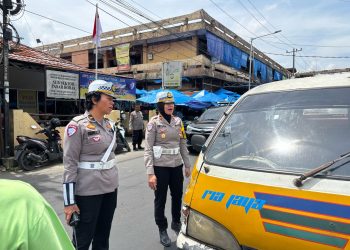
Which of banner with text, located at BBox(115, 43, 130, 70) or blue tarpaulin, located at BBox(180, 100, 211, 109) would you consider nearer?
blue tarpaulin, located at BBox(180, 100, 211, 109)

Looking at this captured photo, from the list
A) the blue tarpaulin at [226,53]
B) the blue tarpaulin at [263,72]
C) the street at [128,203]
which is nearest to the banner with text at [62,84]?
the street at [128,203]

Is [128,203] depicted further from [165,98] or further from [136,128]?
[136,128]

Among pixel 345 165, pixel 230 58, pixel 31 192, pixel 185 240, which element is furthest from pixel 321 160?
pixel 230 58

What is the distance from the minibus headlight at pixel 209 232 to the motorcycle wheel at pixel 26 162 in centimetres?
735

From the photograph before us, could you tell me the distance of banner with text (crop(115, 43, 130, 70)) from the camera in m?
27.1

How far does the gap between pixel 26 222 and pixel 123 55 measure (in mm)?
27563

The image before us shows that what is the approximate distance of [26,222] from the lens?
964 millimetres

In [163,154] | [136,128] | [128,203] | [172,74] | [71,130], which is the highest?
[172,74]

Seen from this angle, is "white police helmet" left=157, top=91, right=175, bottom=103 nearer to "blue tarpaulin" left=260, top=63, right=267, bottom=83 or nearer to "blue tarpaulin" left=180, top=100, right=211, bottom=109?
"blue tarpaulin" left=180, top=100, right=211, bottom=109

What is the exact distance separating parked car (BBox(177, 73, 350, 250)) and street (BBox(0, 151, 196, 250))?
6.02 feet

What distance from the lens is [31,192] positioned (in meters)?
1.08

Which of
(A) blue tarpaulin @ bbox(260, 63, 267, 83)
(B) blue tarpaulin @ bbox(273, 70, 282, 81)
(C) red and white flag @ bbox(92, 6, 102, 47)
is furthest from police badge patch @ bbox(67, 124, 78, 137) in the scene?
(B) blue tarpaulin @ bbox(273, 70, 282, 81)

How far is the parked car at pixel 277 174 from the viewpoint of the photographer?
1734 mm

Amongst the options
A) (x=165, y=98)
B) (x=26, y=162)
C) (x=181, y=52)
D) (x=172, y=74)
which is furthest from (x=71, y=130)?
(x=181, y=52)
